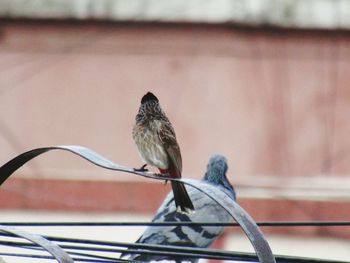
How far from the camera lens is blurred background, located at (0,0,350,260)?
732 centimetres

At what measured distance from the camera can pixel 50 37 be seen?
743cm

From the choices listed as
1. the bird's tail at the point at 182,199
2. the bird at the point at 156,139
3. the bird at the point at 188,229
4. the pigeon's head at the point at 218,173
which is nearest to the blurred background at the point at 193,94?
the pigeon's head at the point at 218,173

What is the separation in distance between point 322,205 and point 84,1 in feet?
5.52

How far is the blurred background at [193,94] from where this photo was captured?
24.0 ft

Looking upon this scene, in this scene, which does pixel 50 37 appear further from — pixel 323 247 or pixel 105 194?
pixel 323 247

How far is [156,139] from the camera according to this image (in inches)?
152

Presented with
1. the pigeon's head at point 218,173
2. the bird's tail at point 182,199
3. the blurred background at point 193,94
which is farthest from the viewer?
the blurred background at point 193,94

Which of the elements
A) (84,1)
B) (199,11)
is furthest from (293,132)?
(84,1)

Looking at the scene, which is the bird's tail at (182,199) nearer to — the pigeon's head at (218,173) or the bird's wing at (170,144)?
the bird's wing at (170,144)

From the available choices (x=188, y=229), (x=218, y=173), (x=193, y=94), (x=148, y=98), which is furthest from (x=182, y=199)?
(x=193, y=94)

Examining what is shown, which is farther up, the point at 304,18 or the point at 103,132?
the point at 304,18

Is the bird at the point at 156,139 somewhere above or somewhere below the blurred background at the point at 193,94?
below

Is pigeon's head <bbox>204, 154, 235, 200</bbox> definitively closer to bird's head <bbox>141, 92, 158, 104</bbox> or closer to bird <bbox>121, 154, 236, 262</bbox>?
bird <bbox>121, 154, 236, 262</bbox>

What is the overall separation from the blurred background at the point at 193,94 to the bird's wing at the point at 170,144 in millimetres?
3319
